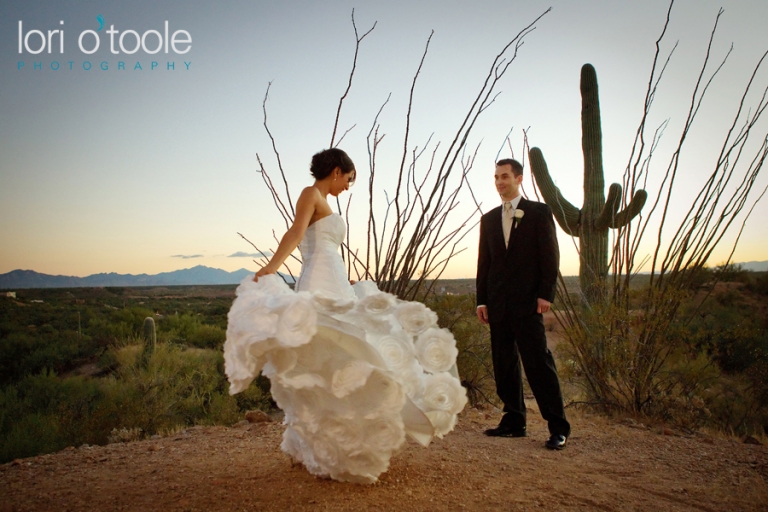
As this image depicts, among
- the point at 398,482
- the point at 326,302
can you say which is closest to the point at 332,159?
the point at 326,302

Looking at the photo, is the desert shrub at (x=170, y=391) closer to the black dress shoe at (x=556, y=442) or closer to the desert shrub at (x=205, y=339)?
the desert shrub at (x=205, y=339)

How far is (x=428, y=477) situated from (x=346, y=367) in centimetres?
98

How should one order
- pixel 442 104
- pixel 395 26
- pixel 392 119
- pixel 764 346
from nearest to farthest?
1. pixel 392 119
2. pixel 442 104
3. pixel 395 26
4. pixel 764 346

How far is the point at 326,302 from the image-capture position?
2.36 meters

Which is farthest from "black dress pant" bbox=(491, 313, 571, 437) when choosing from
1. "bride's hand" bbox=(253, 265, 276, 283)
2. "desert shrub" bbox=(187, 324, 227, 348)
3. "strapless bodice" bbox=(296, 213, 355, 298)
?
"desert shrub" bbox=(187, 324, 227, 348)

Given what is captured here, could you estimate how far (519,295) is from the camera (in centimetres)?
370

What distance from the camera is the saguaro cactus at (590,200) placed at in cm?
573

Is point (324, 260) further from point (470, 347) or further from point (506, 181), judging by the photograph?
point (470, 347)

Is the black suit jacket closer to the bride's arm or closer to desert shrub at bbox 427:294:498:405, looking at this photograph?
the bride's arm

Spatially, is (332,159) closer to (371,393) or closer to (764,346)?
(371,393)

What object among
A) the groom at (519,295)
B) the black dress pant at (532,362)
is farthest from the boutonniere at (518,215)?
the black dress pant at (532,362)

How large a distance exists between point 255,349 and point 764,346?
10480 millimetres

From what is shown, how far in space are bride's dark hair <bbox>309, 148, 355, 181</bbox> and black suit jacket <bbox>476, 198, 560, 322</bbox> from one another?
1397mm

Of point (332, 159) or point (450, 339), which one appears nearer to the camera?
point (450, 339)
